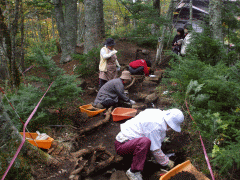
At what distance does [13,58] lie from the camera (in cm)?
426

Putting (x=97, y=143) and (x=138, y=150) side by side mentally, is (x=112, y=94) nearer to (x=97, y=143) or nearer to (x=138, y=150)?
(x=97, y=143)

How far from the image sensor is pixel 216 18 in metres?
5.12

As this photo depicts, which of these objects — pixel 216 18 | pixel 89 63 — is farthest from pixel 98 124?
pixel 216 18

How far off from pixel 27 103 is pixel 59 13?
8089 millimetres

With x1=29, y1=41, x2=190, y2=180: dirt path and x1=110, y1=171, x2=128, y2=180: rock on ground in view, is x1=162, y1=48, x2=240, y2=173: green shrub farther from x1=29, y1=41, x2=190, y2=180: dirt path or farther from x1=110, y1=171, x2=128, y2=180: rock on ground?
x1=110, y1=171, x2=128, y2=180: rock on ground

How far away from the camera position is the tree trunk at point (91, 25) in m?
8.17

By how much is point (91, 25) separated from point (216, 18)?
519 cm

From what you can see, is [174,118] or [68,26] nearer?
[174,118]

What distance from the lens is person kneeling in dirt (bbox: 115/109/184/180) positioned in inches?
103

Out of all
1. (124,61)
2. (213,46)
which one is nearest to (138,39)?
(124,61)

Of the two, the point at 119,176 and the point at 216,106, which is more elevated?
the point at 216,106

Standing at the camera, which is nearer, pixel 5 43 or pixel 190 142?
pixel 190 142

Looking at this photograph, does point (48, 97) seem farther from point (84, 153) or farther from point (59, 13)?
point (59, 13)

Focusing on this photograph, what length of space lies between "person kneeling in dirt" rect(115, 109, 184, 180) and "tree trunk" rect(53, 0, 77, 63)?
26.6 feet
